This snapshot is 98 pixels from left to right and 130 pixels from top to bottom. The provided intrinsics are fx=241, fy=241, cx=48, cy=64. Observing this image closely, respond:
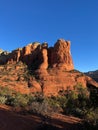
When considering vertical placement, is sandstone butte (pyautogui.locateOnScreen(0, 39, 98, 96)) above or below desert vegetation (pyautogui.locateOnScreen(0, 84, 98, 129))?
above

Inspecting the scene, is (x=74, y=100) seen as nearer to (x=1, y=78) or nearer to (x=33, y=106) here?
(x=33, y=106)

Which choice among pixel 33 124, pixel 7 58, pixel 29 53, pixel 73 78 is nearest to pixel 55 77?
pixel 73 78

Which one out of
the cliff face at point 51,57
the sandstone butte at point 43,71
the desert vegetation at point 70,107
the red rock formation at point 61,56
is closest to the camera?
the desert vegetation at point 70,107

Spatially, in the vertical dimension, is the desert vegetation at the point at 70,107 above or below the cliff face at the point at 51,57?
below

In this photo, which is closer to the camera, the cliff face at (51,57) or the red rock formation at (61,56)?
the red rock formation at (61,56)

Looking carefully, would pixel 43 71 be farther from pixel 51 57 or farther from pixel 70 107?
pixel 70 107

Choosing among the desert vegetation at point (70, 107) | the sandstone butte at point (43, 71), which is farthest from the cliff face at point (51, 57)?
the desert vegetation at point (70, 107)

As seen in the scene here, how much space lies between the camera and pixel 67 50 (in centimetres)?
7388

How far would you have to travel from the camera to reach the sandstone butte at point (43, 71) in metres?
62.9

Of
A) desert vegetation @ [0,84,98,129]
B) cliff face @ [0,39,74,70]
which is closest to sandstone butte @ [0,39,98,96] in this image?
cliff face @ [0,39,74,70]

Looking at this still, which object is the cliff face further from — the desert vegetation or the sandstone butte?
the desert vegetation

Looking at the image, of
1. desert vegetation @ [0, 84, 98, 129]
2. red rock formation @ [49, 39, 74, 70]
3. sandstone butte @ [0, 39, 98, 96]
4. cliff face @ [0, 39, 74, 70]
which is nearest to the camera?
desert vegetation @ [0, 84, 98, 129]

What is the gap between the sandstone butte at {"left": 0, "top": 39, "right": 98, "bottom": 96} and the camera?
62.9m

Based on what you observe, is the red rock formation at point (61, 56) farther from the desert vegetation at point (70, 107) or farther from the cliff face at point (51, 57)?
the desert vegetation at point (70, 107)
